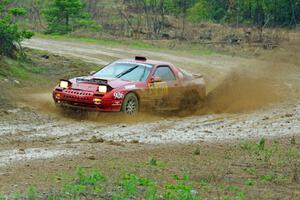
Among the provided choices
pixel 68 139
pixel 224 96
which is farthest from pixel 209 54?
pixel 68 139

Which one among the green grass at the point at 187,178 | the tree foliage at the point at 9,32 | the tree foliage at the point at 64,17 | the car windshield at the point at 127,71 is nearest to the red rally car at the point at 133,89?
the car windshield at the point at 127,71

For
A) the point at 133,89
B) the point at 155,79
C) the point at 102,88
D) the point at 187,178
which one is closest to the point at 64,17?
the point at 155,79

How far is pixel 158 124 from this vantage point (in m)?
16.7

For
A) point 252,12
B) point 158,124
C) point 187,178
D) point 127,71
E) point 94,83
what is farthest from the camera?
point 252,12

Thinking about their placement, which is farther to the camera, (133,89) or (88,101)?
(133,89)

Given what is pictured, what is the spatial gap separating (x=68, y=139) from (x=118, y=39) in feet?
85.7

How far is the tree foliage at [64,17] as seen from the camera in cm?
4184

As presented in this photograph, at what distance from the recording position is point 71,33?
1652 inches

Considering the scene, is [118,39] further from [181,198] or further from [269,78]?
[181,198]

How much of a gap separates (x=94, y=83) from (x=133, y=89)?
3.02 ft

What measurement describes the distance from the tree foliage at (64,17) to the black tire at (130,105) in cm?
2491

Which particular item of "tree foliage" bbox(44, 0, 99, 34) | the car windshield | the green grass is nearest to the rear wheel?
the car windshield

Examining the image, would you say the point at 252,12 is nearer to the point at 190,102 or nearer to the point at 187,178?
the point at 190,102

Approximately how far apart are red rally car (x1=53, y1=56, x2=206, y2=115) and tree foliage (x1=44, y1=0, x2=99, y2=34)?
23164mm
